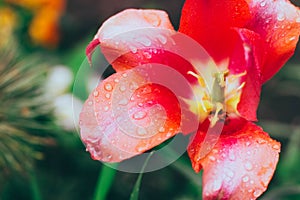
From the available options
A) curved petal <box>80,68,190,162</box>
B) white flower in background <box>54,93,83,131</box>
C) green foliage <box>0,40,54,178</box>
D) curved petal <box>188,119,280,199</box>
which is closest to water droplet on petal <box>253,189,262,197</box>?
curved petal <box>188,119,280,199</box>

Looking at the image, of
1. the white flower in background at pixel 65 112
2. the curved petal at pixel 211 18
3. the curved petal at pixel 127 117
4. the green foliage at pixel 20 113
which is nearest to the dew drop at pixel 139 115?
the curved petal at pixel 127 117

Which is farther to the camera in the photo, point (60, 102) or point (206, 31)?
point (60, 102)

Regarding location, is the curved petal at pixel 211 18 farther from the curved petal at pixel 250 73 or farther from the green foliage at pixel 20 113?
the green foliage at pixel 20 113

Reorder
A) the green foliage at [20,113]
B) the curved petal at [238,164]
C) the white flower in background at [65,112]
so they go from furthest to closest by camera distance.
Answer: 1. the white flower in background at [65,112]
2. the green foliage at [20,113]
3. the curved petal at [238,164]

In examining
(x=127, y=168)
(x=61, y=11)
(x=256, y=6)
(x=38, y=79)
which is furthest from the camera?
(x=61, y=11)

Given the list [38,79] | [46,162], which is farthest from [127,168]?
[46,162]

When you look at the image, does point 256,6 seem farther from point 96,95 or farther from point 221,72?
point 96,95
